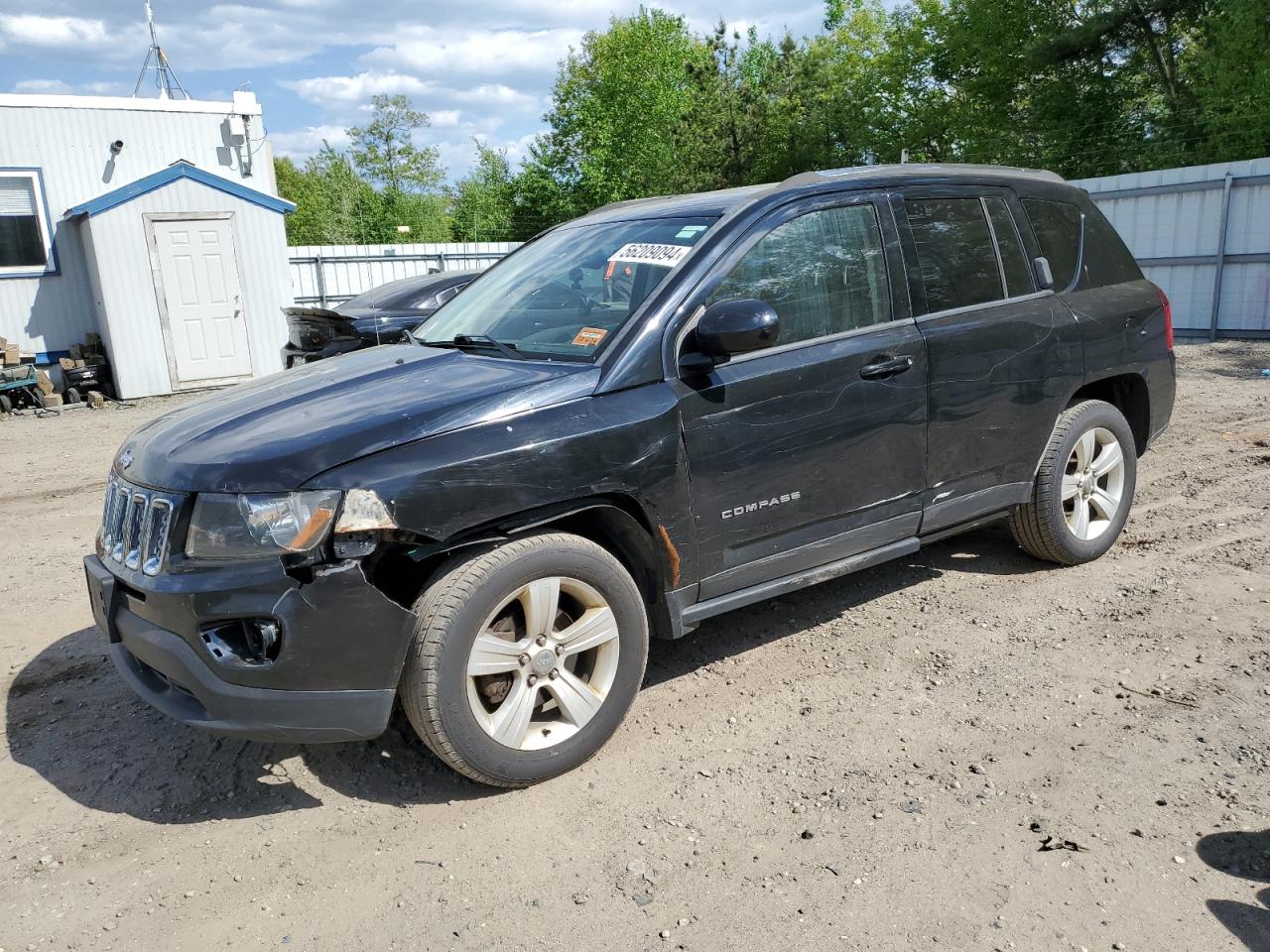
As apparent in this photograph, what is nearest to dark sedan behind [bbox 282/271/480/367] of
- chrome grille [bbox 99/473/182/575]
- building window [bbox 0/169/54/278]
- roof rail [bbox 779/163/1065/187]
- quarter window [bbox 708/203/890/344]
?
chrome grille [bbox 99/473/182/575]

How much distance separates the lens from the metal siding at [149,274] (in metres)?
14.0

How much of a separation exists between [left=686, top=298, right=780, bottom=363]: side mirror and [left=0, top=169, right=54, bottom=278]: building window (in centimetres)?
1439

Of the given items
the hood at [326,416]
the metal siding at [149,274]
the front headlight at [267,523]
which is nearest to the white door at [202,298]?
the metal siding at [149,274]

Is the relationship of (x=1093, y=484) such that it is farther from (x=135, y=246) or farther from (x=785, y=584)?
(x=135, y=246)

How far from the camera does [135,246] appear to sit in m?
14.1

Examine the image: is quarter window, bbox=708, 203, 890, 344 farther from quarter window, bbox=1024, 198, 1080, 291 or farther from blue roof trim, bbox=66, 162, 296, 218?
blue roof trim, bbox=66, 162, 296, 218

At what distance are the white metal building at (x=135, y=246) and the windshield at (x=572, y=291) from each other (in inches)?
460

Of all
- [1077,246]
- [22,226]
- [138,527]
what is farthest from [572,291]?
[22,226]

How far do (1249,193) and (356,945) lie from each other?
15.7 meters

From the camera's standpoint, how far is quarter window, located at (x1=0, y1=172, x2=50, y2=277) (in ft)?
46.5

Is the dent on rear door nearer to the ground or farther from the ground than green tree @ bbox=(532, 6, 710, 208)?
nearer to the ground

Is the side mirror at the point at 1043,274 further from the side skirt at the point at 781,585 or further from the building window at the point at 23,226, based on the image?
the building window at the point at 23,226

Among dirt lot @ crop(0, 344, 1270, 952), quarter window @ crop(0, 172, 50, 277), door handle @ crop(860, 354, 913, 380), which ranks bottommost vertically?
dirt lot @ crop(0, 344, 1270, 952)

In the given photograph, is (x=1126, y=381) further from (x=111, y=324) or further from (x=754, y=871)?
(x=111, y=324)
